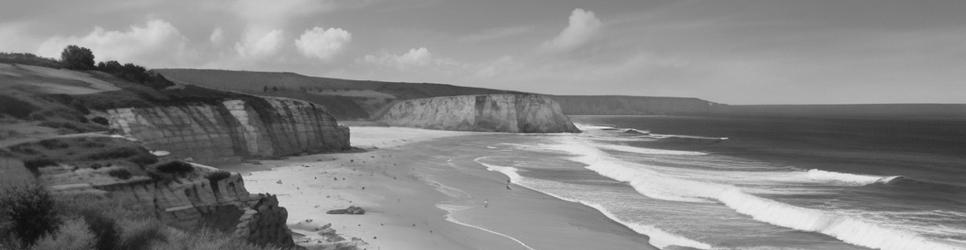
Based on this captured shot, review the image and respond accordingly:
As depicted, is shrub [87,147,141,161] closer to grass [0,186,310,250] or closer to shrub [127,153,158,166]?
shrub [127,153,158,166]

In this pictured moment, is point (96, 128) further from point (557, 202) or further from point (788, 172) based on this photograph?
point (788, 172)

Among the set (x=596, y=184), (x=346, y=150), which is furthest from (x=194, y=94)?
(x=596, y=184)

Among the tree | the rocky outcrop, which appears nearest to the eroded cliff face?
the tree

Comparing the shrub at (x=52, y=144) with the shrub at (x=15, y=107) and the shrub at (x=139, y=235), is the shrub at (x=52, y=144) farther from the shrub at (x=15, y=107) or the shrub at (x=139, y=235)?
the shrub at (x=15, y=107)

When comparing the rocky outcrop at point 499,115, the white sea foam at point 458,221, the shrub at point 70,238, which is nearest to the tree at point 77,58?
the white sea foam at point 458,221

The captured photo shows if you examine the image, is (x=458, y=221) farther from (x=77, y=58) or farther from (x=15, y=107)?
(x=77, y=58)
